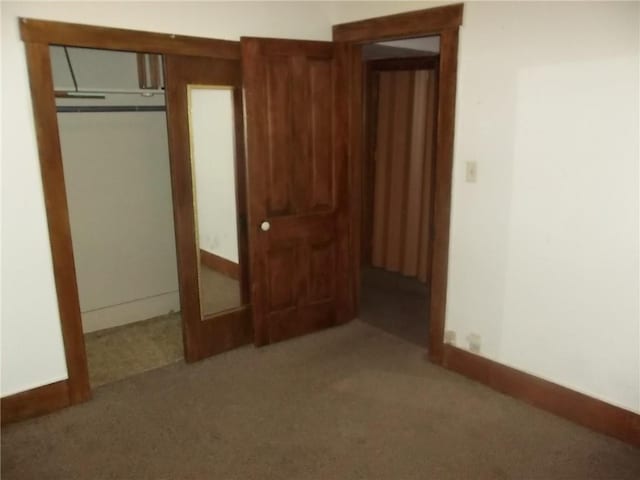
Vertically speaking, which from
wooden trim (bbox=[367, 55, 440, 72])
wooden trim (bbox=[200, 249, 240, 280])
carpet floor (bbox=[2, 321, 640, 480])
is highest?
wooden trim (bbox=[367, 55, 440, 72])

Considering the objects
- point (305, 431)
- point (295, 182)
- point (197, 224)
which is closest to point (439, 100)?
point (295, 182)

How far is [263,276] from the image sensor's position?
3.49 m

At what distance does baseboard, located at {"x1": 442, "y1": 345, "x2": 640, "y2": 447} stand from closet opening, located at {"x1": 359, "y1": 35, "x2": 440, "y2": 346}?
1088 mm

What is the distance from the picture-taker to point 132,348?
3609 millimetres

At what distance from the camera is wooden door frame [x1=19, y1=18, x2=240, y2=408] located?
2510mm

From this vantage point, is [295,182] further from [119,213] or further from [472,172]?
[119,213]

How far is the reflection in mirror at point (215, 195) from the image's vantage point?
323 cm

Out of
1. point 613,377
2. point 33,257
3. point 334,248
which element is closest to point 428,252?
point 334,248

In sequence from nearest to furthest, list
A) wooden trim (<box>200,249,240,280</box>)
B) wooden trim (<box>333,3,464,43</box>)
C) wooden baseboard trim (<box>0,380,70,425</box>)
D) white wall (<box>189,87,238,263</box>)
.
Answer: wooden baseboard trim (<box>0,380,70,425</box>), wooden trim (<box>333,3,464,43</box>), white wall (<box>189,87,238,263</box>), wooden trim (<box>200,249,240,280</box>)

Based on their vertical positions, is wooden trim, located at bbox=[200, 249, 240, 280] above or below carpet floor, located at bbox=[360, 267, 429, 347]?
above

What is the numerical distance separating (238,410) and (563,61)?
93.3 inches

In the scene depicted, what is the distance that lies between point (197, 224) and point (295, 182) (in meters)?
0.69

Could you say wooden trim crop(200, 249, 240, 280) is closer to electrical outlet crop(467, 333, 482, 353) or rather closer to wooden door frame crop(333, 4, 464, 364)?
wooden door frame crop(333, 4, 464, 364)

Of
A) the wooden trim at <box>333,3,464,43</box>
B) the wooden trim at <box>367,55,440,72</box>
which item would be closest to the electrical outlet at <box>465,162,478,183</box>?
the wooden trim at <box>333,3,464,43</box>
